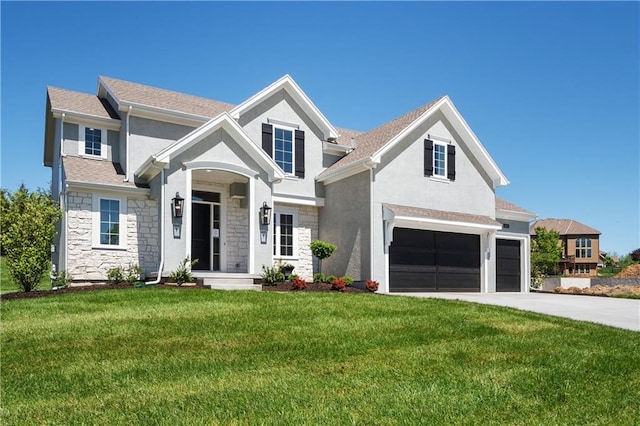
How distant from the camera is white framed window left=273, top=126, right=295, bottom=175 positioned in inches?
728

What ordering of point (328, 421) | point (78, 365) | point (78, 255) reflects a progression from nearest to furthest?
point (328, 421)
point (78, 365)
point (78, 255)

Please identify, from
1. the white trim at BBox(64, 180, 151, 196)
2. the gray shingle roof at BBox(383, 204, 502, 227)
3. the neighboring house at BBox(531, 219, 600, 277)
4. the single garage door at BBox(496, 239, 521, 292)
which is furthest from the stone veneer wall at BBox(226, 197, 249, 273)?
the neighboring house at BBox(531, 219, 600, 277)

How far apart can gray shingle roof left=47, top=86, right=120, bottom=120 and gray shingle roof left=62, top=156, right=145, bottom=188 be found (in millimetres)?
1599

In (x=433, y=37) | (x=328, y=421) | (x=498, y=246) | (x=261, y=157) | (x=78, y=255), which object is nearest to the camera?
(x=328, y=421)

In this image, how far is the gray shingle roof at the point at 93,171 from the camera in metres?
15.2

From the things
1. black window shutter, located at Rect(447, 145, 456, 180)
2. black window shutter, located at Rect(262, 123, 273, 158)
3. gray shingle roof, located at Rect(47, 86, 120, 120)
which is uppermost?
gray shingle roof, located at Rect(47, 86, 120, 120)

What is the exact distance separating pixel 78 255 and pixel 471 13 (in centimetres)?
1303

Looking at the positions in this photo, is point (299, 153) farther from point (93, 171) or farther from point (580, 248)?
point (580, 248)

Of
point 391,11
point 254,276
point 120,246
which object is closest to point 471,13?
point 391,11

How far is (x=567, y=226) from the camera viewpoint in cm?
5862

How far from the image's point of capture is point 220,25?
13.0m

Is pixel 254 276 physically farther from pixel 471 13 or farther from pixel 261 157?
pixel 471 13

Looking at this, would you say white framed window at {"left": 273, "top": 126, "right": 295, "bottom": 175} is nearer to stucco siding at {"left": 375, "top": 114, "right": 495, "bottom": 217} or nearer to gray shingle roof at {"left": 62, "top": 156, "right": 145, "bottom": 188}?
stucco siding at {"left": 375, "top": 114, "right": 495, "bottom": 217}

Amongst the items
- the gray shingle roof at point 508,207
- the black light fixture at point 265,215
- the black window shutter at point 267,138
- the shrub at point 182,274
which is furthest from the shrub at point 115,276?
the gray shingle roof at point 508,207
